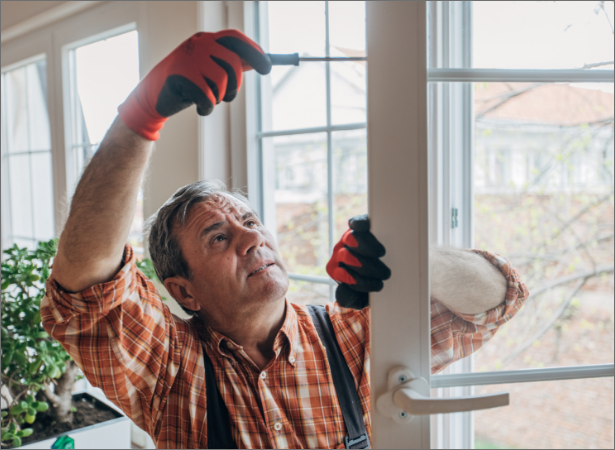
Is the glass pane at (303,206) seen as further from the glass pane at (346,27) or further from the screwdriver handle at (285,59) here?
the screwdriver handle at (285,59)

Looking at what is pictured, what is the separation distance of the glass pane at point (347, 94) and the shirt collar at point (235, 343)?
713 mm

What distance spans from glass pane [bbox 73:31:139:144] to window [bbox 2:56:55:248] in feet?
1.70

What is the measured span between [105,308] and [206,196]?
0.40 m

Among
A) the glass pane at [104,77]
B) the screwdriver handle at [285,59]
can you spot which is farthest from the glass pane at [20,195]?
the screwdriver handle at [285,59]

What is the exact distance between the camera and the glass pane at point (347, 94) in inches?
58.3

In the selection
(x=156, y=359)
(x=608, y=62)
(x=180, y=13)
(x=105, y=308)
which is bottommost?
(x=156, y=359)

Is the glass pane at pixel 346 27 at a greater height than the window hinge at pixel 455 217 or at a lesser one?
greater

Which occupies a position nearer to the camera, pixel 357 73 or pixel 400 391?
pixel 400 391

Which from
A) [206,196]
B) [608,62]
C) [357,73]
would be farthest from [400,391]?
[357,73]

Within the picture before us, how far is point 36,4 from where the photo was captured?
2.05m

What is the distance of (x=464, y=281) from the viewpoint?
2.82ft

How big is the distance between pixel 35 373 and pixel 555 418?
188 centimetres

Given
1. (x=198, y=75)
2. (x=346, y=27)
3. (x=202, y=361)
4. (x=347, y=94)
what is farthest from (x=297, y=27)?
(x=202, y=361)

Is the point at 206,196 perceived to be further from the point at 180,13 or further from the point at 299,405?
the point at 180,13
